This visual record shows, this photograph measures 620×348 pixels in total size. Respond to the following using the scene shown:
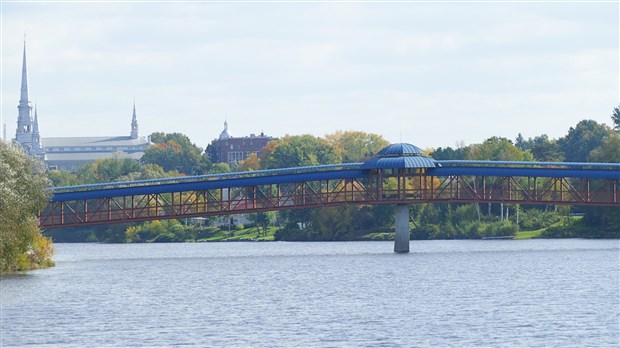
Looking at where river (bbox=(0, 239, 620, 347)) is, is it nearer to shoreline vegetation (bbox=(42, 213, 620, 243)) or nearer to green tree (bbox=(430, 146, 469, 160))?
shoreline vegetation (bbox=(42, 213, 620, 243))

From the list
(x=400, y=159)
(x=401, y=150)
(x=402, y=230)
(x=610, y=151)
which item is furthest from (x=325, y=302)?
(x=610, y=151)

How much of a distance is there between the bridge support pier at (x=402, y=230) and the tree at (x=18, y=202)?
121 feet

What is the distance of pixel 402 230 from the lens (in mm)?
127375

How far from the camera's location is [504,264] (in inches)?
4156

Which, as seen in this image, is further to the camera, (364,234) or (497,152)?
(497,152)

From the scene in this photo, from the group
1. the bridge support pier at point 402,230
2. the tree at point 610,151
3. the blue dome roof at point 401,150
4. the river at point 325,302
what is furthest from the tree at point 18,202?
the tree at point 610,151

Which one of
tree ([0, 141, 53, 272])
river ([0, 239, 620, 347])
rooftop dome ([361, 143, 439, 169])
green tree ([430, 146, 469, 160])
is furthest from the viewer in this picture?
green tree ([430, 146, 469, 160])

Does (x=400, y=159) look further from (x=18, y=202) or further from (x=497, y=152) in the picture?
(x=497, y=152)

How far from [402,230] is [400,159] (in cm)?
682

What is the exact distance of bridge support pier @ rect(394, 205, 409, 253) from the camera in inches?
5005

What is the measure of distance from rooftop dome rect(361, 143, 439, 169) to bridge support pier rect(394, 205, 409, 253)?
3973 mm

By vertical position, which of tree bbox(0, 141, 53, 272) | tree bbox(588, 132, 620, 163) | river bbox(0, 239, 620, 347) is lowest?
river bbox(0, 239, 620, 347)

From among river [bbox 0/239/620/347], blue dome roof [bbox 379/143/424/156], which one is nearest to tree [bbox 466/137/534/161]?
blue dome roof [bbox 379/143/424/156]

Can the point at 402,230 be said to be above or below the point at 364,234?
above
